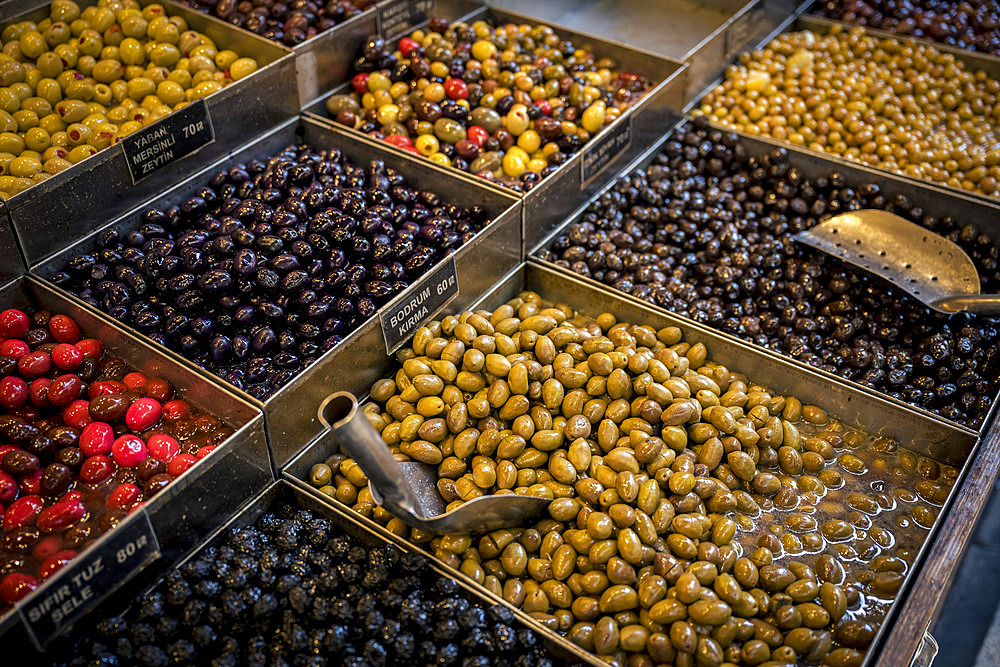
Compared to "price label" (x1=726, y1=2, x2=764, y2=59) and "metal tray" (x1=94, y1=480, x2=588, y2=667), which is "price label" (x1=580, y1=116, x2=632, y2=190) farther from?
"metal tray" (x1=94, y1=480, x2=588, y2=667)

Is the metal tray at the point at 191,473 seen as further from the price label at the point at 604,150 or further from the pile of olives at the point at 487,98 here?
the price label at the point at 604,150

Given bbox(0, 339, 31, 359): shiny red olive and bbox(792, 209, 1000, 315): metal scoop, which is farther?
bbox(792, 209, 1000, 315): metal scoop

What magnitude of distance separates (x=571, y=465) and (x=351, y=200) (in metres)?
1.41

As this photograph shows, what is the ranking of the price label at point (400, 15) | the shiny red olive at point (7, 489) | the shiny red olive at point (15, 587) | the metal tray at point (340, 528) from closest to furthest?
1. the shiny red olive at point (15, 587)
2. the metal tray at point (340, 528)
3. the shiny red olive at point (7, 489)
4. the price label at point (400, 15)

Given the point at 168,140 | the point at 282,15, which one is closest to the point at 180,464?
the point at 168,140

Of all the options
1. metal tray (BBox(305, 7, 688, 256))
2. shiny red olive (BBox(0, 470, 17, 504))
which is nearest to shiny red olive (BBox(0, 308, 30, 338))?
shiny red olive (BBox(0, 470, 17, 504))

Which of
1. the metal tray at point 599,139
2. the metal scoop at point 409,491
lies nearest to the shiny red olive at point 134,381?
the metal scoop at point 409,491

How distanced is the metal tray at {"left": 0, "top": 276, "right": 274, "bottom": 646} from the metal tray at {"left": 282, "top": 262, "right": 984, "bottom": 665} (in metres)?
0.20

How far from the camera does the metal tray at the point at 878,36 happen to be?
11.9 feet

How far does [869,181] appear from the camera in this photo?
12.3ft

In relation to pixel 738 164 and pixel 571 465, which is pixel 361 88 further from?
pixel 571 465

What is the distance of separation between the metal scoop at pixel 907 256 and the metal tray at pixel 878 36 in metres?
0.30

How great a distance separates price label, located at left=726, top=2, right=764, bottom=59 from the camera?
4.46m

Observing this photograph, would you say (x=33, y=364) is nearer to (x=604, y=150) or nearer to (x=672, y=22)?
(x=604, y=150)
